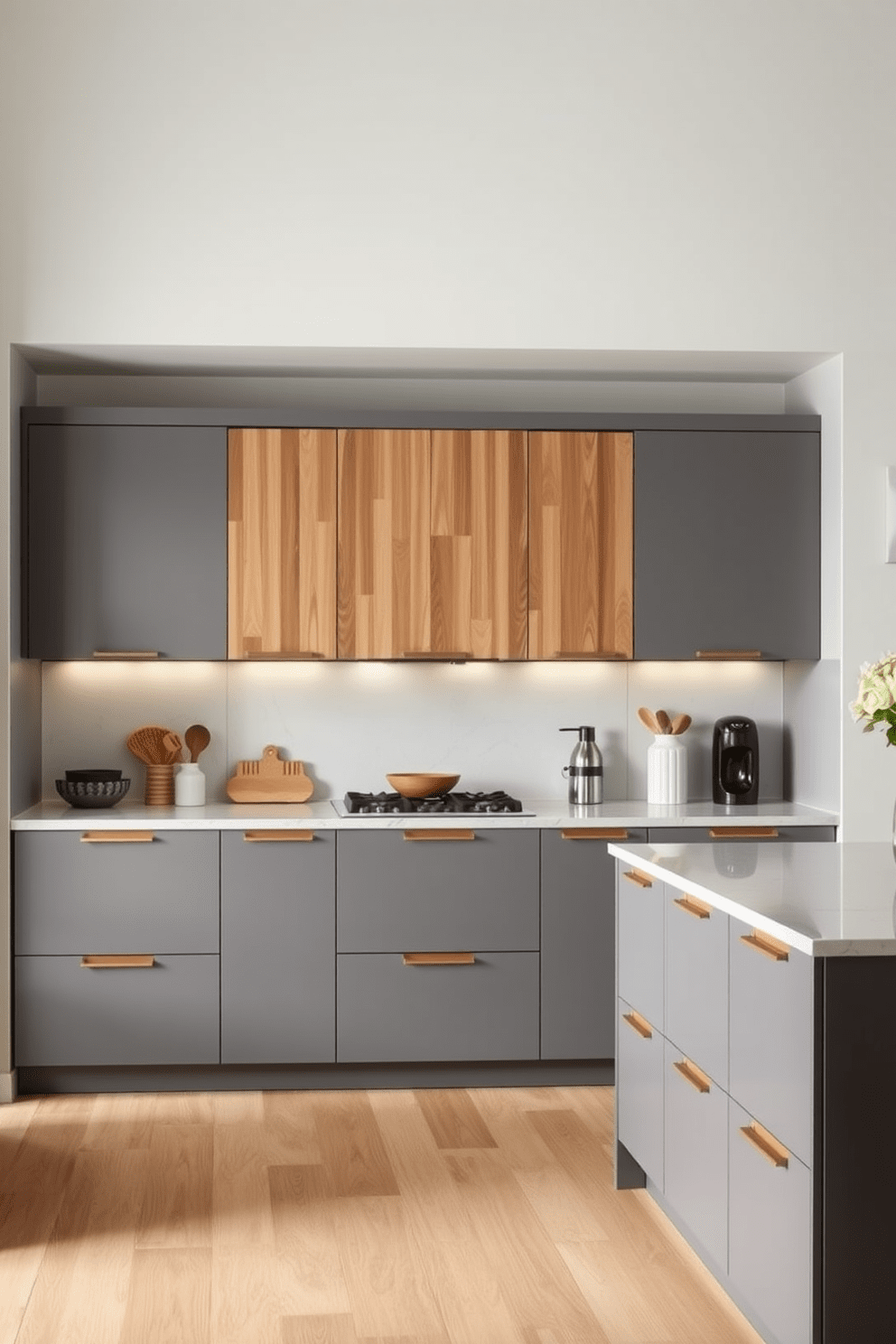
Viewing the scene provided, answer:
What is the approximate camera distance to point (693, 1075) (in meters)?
3.18

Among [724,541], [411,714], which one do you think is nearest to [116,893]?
[411,714]

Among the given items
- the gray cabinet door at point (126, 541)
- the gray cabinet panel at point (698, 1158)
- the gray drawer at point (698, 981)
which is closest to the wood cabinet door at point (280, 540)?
the gray cabinet door at point (126, 541)

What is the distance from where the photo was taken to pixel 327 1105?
4.62 meters

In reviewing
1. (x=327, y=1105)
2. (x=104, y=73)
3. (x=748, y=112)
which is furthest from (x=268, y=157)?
(x=327, y=1105)

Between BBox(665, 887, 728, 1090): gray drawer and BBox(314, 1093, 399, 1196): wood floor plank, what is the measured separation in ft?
3.26

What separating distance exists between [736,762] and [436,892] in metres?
1.23

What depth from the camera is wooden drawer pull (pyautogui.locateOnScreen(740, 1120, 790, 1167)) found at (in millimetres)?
2592

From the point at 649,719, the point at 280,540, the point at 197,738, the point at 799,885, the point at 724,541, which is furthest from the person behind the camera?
the point at 649,719

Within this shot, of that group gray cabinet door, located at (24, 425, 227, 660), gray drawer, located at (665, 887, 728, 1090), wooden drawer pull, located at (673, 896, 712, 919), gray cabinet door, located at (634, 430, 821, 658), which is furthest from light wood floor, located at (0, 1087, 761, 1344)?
gray cabinet door, located at (634, 430, 821, 658)

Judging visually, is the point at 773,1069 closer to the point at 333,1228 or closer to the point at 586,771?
the point at 333,1228

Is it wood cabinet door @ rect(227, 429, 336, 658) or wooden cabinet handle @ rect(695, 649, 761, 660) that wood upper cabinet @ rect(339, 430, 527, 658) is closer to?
wood cabinet door @ rect(227, 429, 336, 658)

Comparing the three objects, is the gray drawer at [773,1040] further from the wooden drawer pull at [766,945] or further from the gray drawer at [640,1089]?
the gray drawer at [640,1089]

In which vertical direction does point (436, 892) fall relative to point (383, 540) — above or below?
below

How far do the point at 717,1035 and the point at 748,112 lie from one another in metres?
3.16
